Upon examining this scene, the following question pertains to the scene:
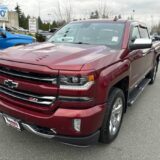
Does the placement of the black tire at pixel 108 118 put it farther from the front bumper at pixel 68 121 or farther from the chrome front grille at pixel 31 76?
the chrome front grille at pixel 31 76

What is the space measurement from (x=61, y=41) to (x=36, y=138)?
1.78 m

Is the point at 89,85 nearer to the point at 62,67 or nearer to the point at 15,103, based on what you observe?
the point at 62,67

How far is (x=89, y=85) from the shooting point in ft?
9.14

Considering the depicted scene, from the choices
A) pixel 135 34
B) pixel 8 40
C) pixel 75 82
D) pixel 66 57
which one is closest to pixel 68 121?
pixel 75 82

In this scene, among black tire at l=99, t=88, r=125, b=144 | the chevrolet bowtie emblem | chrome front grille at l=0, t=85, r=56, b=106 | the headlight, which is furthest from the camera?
black tire at l=99, t=88, r=125, b=144

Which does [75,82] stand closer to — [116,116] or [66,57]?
[66,57]

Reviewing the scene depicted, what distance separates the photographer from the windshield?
4.14 metres

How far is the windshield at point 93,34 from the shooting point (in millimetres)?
4145

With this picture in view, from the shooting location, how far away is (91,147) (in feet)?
11.6

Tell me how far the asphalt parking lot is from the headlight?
3.51 feet

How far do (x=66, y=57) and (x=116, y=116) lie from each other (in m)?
1.29

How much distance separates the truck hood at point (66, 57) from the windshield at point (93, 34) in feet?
1.63

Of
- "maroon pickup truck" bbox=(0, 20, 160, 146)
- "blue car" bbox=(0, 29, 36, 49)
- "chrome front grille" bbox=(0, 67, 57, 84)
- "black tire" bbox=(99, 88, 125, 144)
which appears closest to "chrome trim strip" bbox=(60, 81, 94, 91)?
"maroon pickup truck" bbox=(0, 20, 160, 146)

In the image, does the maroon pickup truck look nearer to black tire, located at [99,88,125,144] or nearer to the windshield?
black tire, located at [99,88,125,144]
